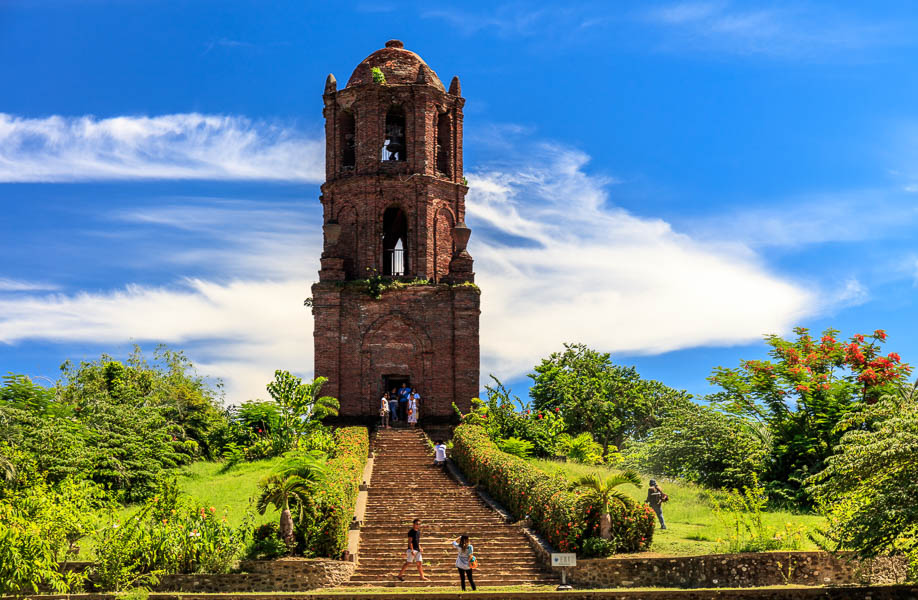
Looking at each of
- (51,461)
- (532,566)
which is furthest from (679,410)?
(51,461)

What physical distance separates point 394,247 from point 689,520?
1839cm

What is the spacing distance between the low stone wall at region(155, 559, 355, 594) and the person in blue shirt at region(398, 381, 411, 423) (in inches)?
624

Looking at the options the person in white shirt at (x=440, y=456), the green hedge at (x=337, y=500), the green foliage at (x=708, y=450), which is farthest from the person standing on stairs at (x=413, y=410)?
the green foliage at (x=708, y=450)

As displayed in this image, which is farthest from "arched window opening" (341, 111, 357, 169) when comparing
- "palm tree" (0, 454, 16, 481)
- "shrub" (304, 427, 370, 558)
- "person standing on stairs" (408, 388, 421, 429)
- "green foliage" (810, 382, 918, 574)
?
"green foliage" (810, 382, 918, 574)

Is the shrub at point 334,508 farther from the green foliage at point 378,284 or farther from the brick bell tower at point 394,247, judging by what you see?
the green foliage at point 378,284

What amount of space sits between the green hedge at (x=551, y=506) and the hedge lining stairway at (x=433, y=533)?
0.51 meters

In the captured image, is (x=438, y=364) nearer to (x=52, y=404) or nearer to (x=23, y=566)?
(x=52, y=404)

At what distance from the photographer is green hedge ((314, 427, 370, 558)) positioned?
19484 millimetres

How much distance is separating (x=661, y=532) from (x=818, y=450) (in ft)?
28.9

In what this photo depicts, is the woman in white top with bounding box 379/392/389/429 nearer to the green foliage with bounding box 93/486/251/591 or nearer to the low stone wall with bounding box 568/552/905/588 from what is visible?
the green foliage with bounding box 93/486/251/591

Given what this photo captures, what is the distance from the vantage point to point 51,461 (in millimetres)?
23688

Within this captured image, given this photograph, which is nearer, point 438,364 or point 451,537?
point 451,537

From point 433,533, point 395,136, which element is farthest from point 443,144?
point 433,533

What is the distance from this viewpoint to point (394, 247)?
1528 inches
